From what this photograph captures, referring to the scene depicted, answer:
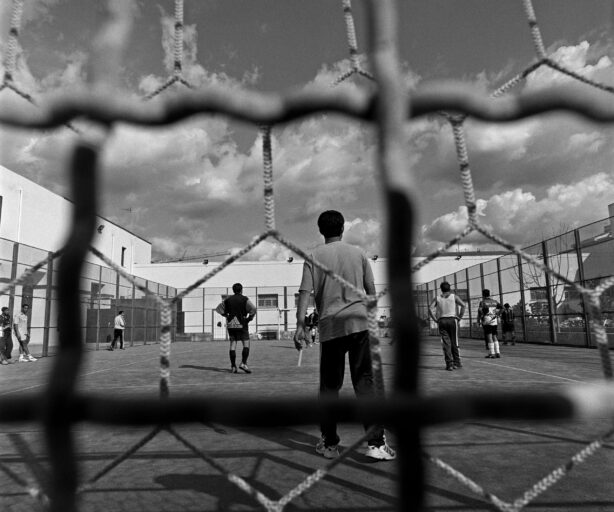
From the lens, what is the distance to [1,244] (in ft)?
45.7

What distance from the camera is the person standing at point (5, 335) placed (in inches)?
460

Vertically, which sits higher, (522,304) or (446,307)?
(522,304)

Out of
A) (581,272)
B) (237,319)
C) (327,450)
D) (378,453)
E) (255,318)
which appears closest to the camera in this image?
(378,453)

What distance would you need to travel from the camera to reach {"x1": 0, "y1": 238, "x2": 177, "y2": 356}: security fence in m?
14.3

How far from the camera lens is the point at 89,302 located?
1902 centimetres

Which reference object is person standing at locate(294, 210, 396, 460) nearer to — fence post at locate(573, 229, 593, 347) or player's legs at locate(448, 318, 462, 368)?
player's legs at locate(448, 318, 462, 368)

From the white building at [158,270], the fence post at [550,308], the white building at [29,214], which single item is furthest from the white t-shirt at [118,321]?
the fence post at [550,308]

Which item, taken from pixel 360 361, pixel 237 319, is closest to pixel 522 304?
pixel 237 319

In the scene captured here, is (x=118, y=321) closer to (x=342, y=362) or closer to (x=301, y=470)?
(x=342, y=362)

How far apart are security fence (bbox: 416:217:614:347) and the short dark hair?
8291 millimetres

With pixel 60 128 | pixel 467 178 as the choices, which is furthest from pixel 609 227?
pixel 60 128

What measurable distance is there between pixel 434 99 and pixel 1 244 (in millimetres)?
15864

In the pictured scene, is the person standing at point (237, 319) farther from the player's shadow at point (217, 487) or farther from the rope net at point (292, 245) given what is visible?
the rope net at point (292, 245)

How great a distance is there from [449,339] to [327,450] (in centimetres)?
559
